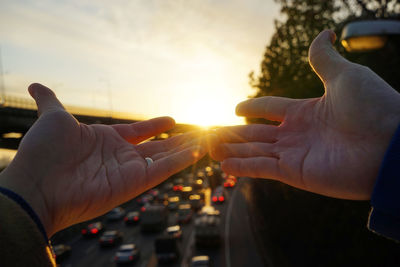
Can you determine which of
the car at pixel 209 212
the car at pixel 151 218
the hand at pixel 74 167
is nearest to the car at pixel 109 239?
the car at pixel 151 218

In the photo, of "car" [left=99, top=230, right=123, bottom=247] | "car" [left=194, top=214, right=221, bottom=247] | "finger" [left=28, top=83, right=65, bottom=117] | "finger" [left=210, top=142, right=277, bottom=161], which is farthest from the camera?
"car" [left=99, top=230, right=123, bottom=247]

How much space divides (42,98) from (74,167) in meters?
0.92

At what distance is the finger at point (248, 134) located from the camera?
3805 millimetres

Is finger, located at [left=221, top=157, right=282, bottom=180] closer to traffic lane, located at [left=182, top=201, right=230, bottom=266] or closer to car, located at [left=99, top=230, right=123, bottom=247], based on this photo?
traffic lane, located at [left=182, top=201, right=230, bottom=266]

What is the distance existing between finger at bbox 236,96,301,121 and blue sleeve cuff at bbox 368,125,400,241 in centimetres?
145

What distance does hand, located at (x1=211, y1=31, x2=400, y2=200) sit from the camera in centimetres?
288

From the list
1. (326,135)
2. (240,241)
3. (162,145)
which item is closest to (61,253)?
(240,241)

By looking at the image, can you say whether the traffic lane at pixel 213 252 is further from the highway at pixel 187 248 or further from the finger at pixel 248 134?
the finger at pixel 248 134

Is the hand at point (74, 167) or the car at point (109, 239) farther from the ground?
the hand at point (74, 167)

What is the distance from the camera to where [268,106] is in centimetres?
376

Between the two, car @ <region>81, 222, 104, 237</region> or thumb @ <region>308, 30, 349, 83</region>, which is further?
car @ <region>81, 222, 104, 237</region>

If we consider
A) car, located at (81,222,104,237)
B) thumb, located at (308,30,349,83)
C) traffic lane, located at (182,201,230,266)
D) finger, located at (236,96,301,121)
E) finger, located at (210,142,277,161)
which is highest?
thumb, located at (308,30,349,83)

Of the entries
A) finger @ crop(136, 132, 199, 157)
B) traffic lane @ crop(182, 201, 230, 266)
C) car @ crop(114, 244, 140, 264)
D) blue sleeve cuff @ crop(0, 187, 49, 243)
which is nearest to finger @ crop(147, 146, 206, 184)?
finger @ crop(136, 132, 199, 157)

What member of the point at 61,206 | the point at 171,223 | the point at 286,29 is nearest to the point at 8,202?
the point at 61,206
